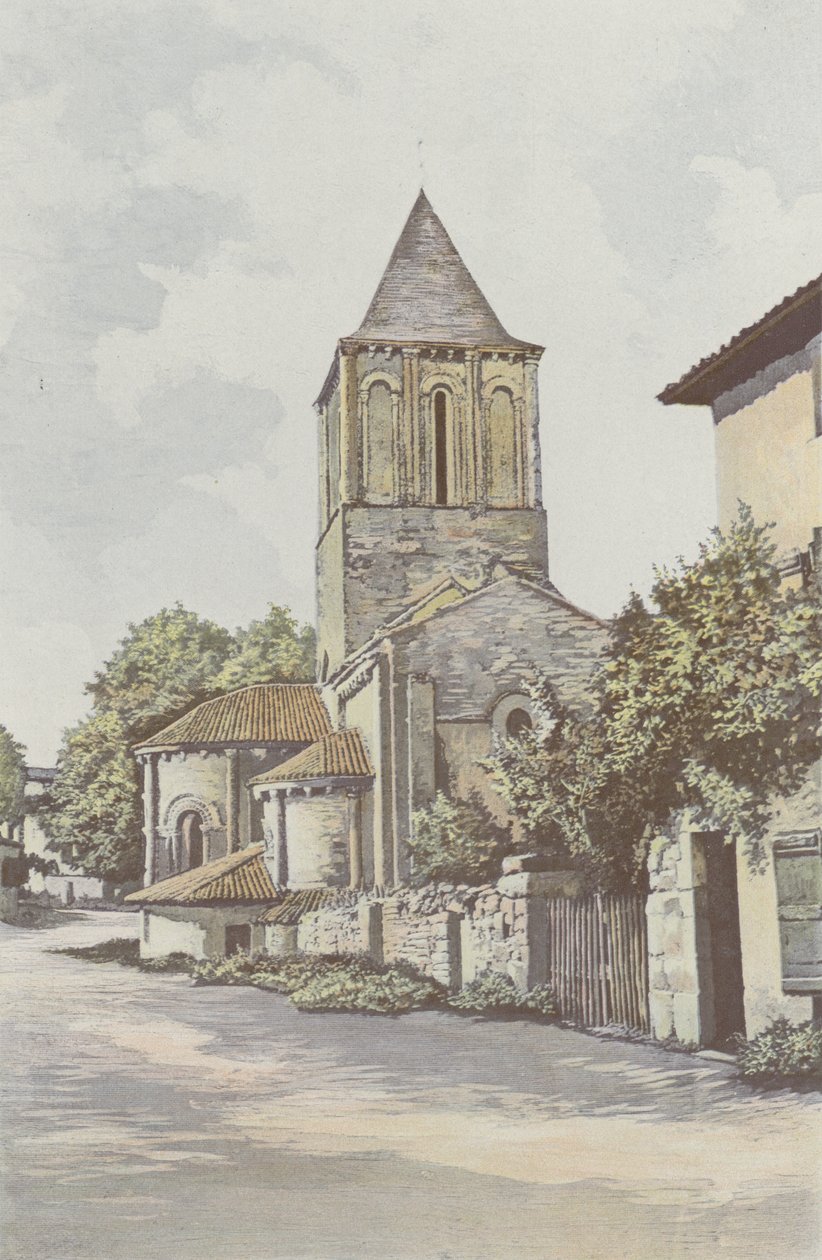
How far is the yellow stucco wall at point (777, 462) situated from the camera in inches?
388

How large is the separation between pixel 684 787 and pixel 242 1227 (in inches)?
188

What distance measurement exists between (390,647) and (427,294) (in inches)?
207

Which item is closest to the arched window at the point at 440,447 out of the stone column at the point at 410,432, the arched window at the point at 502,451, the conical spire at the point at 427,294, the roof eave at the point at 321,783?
the stone column at the point at 410,432

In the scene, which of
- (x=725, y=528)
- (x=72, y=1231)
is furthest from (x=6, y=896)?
(x=725, y=528)

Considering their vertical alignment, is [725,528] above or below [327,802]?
above

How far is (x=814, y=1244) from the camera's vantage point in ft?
26.6

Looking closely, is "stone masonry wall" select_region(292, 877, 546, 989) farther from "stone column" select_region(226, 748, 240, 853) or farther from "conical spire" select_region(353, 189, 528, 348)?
"conical spire" select_region(353, 189, 528, 348)

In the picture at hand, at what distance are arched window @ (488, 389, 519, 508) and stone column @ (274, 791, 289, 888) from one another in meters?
5.14

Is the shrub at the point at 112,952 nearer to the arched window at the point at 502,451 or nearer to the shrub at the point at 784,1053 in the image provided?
the shrub at the point at 784,1053

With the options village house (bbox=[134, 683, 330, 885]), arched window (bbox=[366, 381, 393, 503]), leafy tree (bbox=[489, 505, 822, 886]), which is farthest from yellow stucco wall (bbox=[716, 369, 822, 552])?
arched window (bbox=[366, 381, 393, 503])

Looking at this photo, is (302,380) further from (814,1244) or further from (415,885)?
(814,1244)

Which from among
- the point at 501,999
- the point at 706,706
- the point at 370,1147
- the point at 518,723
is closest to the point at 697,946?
the point at 706,706

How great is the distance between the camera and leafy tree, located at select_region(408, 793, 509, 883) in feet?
43.4

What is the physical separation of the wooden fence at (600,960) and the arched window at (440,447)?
8489 mm
